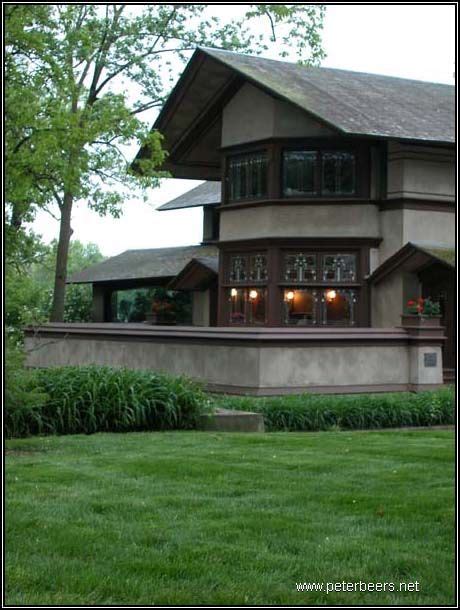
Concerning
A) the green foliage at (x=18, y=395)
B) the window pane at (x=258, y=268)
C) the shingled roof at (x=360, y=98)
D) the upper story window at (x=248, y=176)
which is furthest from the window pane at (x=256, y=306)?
the green foliage at (x=18, y=395)

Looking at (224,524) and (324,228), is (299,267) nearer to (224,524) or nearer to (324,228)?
(324,228)

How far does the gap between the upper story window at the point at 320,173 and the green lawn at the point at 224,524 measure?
45.4 feet

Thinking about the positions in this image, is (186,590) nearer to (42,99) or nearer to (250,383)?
(250,383)

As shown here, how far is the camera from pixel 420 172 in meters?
24.4

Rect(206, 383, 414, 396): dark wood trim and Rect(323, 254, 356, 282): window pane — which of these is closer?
Rect(206, 383, 414, 396): dark wood trim

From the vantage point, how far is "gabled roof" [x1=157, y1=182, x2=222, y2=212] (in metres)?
35.6

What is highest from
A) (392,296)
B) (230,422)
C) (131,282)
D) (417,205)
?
(417,205)

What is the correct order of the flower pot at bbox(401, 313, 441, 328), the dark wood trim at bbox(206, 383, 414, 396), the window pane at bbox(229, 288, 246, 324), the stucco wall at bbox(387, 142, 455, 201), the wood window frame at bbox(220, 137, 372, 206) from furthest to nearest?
the window pane at bbox(229, 288, 246, 324) → the wood window frame at bbox(220, 137, 372, 206) → the stucco wall at bbox(387, 142, 455, 201) → the flower pot at bbox(401, 313, 441, 328) → the dark wood trim at bbox(206, 383, 414, 396)

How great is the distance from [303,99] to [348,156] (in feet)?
6.55

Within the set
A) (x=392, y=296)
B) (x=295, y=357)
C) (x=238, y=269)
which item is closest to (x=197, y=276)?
(x=238, y=269)

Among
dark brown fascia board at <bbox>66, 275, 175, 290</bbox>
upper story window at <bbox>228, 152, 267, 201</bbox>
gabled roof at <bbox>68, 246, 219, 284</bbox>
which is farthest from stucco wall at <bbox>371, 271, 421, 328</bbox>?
dark brown fascia board at <bbox>66, 275, 175, 290</bbox>

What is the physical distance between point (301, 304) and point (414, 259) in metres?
2.96

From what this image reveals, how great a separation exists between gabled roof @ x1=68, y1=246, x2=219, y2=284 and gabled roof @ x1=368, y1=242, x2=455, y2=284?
27.0 ft

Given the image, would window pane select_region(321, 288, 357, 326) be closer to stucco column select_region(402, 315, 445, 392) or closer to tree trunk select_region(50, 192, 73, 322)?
stucco column select_region(402, 315, 445, 392)
